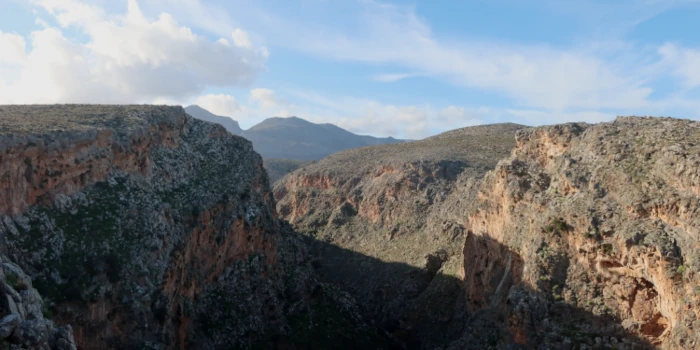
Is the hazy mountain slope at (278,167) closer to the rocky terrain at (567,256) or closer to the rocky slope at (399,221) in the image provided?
the rocky slope at (399,221)

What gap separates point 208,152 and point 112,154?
10.2 m

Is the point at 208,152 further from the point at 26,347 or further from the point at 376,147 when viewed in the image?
the point at 376,147

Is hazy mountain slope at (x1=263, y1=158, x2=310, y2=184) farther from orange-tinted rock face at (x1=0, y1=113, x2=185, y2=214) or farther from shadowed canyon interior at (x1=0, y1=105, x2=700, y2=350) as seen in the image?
orange-tinted rock face at (x1=0, y1=113, x2=185, y2=214)

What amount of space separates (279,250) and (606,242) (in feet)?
83.6

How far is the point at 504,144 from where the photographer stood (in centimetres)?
7725

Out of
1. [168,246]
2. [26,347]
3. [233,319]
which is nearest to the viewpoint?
[26,347]

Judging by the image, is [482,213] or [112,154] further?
[482,213]

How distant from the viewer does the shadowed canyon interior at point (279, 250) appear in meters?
25.9

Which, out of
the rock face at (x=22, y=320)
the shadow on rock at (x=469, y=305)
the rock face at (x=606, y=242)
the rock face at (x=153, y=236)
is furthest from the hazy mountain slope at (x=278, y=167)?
the rock face at (x=22, y=320)

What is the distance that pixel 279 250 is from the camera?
44.2 meters

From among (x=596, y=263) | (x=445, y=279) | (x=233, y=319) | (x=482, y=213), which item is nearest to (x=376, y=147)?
(x=445, y=279)

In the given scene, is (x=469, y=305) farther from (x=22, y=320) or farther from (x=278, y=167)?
(x=278, y=167)

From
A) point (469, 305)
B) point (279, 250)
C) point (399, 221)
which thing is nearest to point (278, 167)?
point (399, 221)

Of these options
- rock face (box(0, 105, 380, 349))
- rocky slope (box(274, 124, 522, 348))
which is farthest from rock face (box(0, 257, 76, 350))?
rocky slope (box(274, 124, 522, 348))
